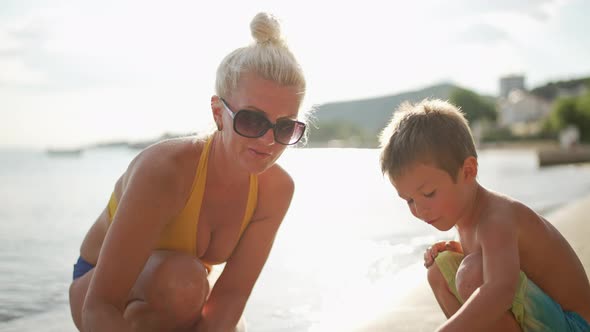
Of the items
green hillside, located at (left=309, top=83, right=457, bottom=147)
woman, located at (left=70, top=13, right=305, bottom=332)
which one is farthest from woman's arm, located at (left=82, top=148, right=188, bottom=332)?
green hillside, located at (left=309, top=83, right=457, bottom=147)

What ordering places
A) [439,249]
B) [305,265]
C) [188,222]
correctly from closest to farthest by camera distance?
[439,249] < [188,222] < [305,265]

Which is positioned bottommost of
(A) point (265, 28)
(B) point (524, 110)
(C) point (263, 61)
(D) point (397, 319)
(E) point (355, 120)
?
(E) point (355, 120)

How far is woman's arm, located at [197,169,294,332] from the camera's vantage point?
9.77 feet

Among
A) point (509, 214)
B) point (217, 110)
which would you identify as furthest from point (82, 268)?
point (509, 214)

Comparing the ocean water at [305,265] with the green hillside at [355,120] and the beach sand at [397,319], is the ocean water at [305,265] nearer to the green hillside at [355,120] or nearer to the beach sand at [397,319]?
the beach sand at [397,319]

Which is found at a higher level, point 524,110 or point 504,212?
point 504,212

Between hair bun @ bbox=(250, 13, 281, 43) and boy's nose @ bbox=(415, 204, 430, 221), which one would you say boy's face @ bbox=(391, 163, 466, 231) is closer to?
boy's nose @ bbox=(415, 204, 430, 221)

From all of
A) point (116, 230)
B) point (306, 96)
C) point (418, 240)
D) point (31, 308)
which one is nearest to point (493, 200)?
point (306, 96)

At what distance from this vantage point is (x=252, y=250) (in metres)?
3.01

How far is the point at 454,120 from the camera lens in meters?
2.42

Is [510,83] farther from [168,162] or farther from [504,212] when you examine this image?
[168,162]

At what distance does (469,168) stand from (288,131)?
0.77 meters

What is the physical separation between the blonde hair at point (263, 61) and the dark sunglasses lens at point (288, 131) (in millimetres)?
128

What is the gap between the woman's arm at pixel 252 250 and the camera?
2.98 metres
